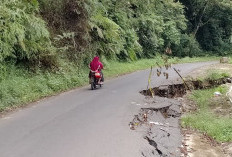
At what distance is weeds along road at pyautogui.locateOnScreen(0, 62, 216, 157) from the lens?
6.96 meters

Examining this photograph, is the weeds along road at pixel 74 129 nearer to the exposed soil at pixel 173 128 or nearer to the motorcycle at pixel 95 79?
the exposed soil at pixel 173 128

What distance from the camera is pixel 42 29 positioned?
14.1 metres

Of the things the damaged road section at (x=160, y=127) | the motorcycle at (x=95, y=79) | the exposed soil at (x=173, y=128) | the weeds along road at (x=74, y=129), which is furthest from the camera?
the motorcycle at (x=95, y=79)

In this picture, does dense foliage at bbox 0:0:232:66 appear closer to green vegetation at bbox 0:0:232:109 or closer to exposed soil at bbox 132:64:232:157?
green vegetation at bbox 0:0:232:109

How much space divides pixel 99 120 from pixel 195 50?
34.2 meters

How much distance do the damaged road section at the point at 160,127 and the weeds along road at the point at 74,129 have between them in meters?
0.20

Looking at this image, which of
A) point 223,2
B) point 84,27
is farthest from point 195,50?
point 84,27

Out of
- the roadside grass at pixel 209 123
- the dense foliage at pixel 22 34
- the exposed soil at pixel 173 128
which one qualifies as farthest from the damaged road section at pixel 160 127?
the dense foliage at pixel 22 34

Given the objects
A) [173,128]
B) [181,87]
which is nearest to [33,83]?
[173,128]

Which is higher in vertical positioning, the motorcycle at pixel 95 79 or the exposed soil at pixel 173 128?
the motorcycle at pixel 95 79

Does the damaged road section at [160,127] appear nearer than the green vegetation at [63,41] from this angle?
Yes

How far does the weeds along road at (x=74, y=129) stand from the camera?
22.9ft

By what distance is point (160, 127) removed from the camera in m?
9.42

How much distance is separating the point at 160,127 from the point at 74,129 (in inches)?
100
